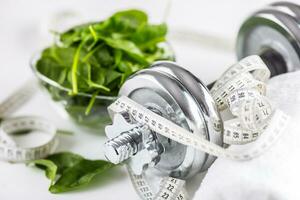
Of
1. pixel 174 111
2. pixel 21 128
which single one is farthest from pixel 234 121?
pixel 21 128

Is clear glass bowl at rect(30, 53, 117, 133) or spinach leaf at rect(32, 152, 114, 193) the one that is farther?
clear glass bowl at rect(30, 53, 117, 133)

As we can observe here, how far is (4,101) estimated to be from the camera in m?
1.44

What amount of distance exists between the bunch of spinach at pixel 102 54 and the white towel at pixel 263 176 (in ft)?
1.06

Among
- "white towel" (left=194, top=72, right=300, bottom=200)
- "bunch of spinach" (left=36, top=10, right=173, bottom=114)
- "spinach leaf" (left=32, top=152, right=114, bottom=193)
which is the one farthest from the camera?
"bunch of spinach" (left=36, top=10, right=173, bottom=114)

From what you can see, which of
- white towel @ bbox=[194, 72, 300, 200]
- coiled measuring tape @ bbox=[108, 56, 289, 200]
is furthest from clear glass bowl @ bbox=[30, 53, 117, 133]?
white towel @ bbox=[194, 72, 300, 200]

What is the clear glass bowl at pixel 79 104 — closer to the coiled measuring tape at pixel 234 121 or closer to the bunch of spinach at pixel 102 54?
the bunch of spinach at pixel 102 54

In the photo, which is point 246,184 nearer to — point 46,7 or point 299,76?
point 299,76

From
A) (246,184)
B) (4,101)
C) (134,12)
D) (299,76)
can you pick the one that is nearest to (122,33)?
(134,12)

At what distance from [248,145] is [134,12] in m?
0.51

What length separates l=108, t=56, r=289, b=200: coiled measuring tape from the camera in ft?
3.33

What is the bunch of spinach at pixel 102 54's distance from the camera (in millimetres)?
1277

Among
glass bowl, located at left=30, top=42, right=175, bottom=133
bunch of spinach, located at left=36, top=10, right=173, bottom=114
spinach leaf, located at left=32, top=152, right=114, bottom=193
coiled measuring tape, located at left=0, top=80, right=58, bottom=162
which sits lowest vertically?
coiled measuring tape, located at left=0, top=80, right=58, bottom=162

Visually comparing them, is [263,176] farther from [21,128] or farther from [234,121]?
[21,128]

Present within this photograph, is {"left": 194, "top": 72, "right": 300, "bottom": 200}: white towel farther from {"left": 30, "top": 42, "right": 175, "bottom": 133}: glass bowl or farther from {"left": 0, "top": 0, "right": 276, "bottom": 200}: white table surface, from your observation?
{"left": 30, "top": 42, "right": 175, "bottom": 133}: glass bowl
